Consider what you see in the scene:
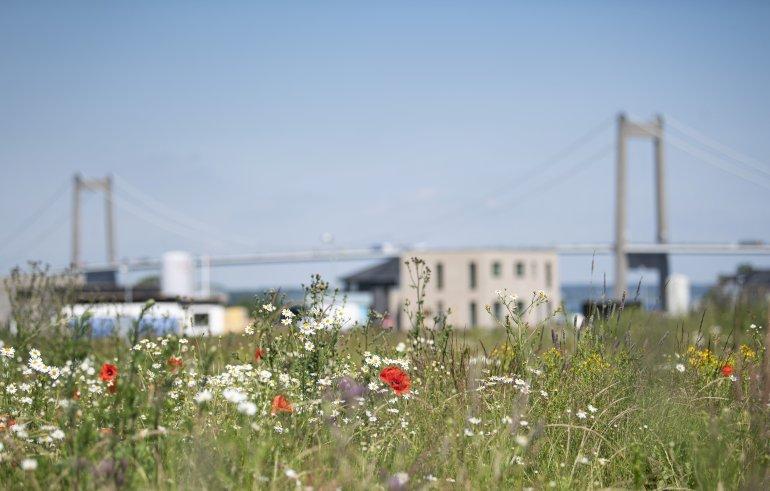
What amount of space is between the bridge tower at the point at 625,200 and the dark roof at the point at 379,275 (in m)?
16.9

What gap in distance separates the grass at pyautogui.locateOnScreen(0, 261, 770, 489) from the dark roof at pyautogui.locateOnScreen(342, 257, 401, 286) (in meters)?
64.9

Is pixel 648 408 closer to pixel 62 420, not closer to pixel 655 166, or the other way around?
pixel 62 420

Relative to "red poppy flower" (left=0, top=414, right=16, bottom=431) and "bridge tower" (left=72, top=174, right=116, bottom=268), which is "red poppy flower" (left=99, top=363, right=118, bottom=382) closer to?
"red poppy flower" (left=0, top=414, right=16, bottom=431)

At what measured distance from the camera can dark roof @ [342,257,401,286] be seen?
70938 mm

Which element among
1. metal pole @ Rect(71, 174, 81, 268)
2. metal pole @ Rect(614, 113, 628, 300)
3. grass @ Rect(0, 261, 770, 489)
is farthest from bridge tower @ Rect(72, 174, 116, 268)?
grass @ Rect(0, 261, 770, 489)

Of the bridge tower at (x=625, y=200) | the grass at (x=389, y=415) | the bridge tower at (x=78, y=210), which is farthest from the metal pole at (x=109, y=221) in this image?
the grass at (x=389, y=415)

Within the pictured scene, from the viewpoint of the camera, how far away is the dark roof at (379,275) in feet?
233

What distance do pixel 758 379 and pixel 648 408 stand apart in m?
0.47

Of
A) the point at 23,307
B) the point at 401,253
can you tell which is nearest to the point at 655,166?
the point at 401,253

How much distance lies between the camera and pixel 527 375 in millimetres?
4457

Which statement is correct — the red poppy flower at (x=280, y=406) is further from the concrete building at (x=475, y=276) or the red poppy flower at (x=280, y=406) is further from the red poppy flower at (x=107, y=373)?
the concrete building at (x=475, y=276)

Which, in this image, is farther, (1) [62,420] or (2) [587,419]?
(2) [587,419]

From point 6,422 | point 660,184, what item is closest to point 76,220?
point 660,184

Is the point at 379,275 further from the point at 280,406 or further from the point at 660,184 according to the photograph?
the point at 280,406
